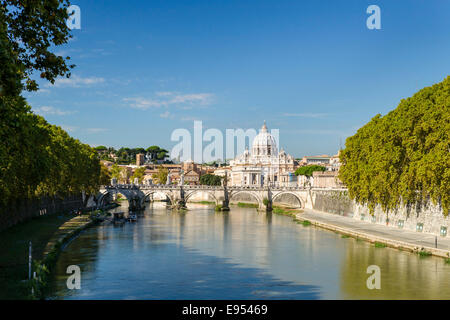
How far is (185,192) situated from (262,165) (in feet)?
248

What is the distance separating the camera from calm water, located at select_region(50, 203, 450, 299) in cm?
2227

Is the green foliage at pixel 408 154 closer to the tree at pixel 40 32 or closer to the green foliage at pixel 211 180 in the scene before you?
the tree at pixel 40 32

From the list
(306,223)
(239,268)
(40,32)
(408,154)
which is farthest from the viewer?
(306,223)

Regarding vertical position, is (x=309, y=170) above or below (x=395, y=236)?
above

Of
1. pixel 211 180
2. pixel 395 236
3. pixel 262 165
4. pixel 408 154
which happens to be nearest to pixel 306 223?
pixel 395 236

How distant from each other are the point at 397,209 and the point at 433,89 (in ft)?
38.2

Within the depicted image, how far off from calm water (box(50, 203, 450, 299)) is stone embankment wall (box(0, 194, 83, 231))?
16.2 feet

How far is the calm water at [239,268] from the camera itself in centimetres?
2227

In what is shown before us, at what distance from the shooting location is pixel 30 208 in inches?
1774

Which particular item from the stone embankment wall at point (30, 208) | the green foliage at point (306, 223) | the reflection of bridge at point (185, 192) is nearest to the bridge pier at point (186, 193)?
the reflection of bridge at point (185, 192)

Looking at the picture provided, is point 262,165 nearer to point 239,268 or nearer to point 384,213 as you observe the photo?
point 384,213

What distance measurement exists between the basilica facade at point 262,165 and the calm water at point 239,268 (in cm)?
9625

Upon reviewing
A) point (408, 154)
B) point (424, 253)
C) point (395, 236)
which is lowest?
point (424, 253)
